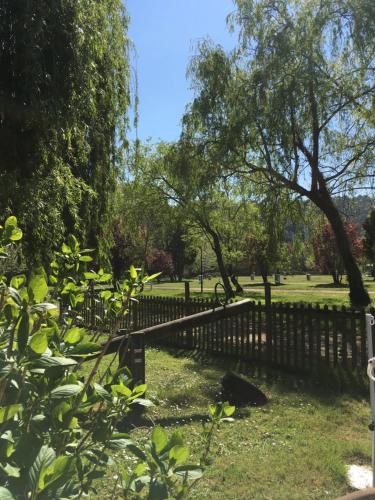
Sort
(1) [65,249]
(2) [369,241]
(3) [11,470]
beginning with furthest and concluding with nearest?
(2) [369,241], (1) [65,249], (3) [11,470]

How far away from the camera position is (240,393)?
585 centimetres

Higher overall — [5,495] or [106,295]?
[106,295]

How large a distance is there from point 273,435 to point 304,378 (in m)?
2.47

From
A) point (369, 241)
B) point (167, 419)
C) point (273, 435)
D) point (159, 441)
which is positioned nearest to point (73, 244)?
point (159, 441)

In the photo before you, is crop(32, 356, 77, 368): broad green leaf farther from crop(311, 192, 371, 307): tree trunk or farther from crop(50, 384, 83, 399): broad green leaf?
crop(311, 192, 371, 307): tree trunk

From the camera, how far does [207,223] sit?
70.8 feet

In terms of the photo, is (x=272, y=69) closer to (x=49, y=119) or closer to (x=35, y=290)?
(x=49, y=119)

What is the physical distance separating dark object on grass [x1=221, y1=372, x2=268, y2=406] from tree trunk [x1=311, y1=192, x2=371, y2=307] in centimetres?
864

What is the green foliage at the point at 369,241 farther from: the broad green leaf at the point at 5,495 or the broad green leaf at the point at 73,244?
the broad green leaf at the point at 5,495

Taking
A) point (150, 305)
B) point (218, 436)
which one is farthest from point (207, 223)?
point (218, 436)

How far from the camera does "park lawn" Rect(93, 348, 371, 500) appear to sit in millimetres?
3555

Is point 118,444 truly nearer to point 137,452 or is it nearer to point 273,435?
point 137,452

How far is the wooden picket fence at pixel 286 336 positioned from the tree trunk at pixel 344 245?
5.52 metres

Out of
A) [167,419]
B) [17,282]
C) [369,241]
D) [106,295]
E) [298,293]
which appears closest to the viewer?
[17,282]
